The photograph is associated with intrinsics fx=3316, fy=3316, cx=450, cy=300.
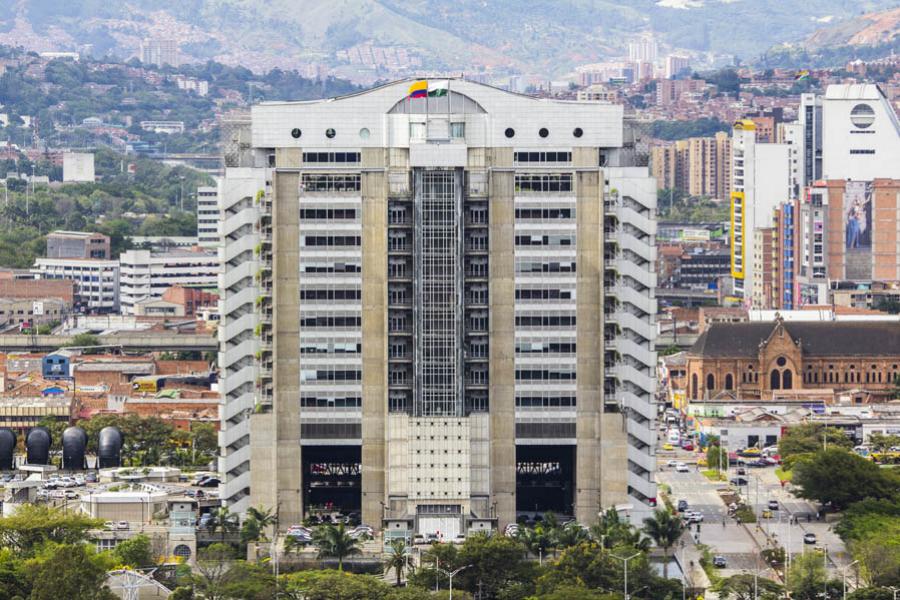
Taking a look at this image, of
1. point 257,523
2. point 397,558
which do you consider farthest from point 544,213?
point 257,523

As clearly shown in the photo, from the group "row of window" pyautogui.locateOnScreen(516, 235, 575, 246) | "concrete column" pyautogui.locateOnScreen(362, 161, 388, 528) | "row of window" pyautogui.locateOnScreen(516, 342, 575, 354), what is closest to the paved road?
"row of window" pyautogui.locateOnScreen(516, 342, 575, 354)

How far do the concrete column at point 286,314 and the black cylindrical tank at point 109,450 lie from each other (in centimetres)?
2286

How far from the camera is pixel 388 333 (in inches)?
4500

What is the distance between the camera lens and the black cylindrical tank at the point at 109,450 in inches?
5394

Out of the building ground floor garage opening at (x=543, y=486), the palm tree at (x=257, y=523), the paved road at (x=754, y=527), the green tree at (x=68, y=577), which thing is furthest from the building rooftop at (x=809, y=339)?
the green tree at (x=68, y=577)

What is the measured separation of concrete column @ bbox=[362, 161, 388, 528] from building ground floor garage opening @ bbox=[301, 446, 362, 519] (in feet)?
5.09

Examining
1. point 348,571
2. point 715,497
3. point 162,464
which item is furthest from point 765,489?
point 348,571

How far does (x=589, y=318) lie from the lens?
379 ft

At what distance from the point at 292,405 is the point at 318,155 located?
8762mm

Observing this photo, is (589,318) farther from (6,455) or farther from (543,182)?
(6,455)

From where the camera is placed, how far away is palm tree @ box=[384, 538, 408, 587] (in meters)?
108

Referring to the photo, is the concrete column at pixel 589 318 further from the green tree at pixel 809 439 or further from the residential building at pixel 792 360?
the residential building at pixel 792 360

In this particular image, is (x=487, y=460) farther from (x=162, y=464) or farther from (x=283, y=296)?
(x=162, y=464)

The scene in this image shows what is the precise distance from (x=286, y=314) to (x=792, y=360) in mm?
67027
